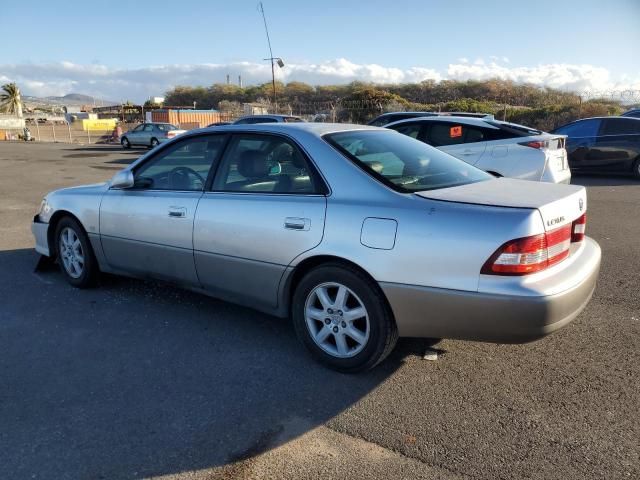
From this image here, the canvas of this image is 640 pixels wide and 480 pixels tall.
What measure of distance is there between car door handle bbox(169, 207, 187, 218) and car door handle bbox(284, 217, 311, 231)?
3.27 feet

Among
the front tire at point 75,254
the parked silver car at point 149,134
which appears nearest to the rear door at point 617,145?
the front tire at point 75,254

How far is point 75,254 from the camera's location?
5.02m

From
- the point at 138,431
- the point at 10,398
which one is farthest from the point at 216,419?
the point at 10,398

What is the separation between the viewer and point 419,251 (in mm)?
2949

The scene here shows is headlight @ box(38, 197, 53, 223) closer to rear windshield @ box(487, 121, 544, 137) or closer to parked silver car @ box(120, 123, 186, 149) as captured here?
rear windshield @ box(487, 121, 544, 137)

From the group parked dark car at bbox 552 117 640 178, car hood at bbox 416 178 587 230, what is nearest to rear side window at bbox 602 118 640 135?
parked dark car at bbox 552 117 640 178

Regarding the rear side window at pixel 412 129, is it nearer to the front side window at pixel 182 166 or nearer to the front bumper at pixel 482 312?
the front side window at pixel 182 166

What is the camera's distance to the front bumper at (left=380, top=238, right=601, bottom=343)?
2795mm

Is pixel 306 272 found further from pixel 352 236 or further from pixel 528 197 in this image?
pixel 528 197

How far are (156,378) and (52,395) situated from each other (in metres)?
0.60

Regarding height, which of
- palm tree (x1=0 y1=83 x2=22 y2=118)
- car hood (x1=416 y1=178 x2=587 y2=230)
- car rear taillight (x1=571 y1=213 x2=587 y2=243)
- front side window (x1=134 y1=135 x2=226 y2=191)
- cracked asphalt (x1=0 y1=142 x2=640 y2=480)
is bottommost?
cracked asphalt (x1=0 y1=142 x2=640 y2=480)

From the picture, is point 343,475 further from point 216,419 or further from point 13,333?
point 13,333

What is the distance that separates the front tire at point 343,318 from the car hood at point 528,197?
68 cm

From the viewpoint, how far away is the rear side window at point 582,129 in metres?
12.4
